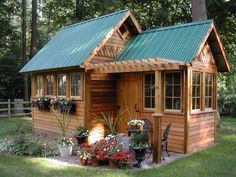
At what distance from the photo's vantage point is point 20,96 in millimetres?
23938

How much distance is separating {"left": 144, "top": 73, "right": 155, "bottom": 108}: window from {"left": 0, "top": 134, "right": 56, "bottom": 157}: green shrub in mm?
3192

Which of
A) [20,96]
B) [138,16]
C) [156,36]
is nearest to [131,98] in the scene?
[156,36]

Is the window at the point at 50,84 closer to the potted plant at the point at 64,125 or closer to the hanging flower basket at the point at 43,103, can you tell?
the hanging flower basket at the point at 43,103

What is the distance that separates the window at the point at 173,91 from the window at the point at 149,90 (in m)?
0.53

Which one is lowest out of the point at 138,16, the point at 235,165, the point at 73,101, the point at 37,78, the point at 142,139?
the point at 235,165

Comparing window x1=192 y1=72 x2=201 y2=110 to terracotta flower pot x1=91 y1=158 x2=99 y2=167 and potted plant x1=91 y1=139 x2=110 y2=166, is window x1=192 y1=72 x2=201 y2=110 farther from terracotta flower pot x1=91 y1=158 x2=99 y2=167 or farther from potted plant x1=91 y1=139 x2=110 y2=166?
terracotta flower pot x1=91 y1=158 x2=99 y2=167

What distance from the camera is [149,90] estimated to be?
9.68 metres

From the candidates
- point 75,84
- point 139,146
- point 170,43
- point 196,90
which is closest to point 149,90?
point 196,90

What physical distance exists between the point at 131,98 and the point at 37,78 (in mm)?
4522

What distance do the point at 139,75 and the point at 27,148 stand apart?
4.07 metres

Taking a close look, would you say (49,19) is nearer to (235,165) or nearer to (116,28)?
(116,28)

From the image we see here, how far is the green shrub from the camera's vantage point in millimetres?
8344

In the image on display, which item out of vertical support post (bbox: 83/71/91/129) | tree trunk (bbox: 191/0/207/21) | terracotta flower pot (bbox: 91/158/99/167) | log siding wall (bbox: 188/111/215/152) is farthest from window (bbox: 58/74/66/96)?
tree trunk (bbox: 191/0/207/21)

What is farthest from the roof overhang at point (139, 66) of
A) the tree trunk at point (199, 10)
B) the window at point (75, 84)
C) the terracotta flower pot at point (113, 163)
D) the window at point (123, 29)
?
the tree trunk at point (199, 10)
